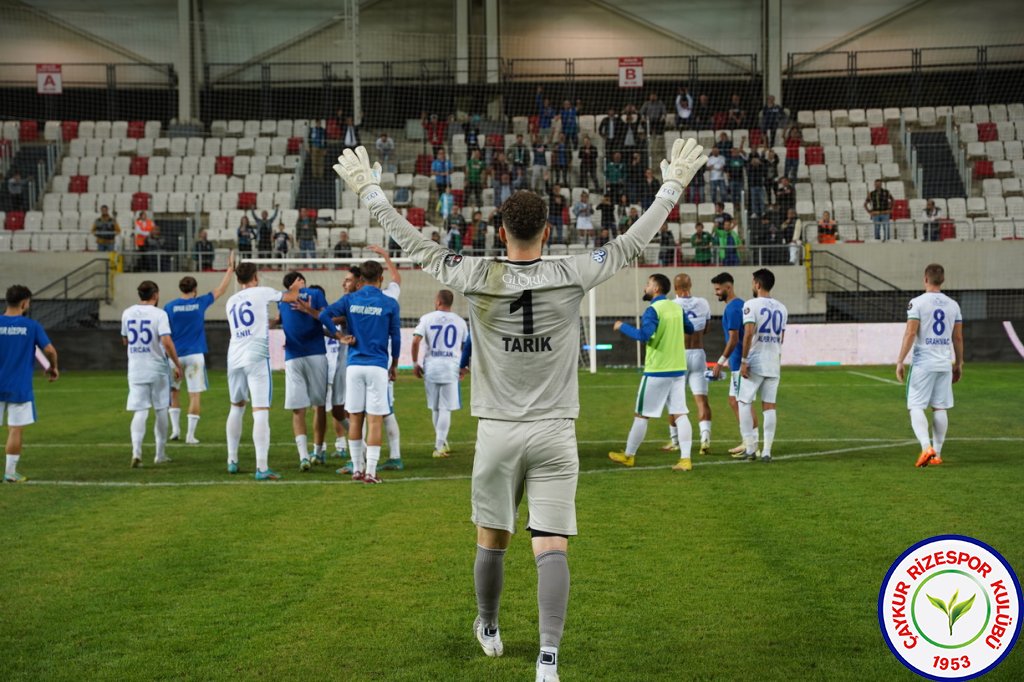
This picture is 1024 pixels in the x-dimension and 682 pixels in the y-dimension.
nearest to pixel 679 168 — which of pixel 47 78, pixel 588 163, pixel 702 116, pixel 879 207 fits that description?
pixel 879 207

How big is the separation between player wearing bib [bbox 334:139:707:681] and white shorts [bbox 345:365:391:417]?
18.2 feet

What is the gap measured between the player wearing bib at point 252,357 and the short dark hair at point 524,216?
6.42 m

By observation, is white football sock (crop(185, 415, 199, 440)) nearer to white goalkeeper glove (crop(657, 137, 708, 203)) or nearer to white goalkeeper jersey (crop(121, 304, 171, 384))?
white goalkeeper jersey (crop(121, 304, 171, 384))

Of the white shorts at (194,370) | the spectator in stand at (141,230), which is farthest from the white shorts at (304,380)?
the spectator in stand at (141,230)

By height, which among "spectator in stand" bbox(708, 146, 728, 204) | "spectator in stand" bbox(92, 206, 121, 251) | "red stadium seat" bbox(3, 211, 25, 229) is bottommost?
"spectator in stand" bbox(92, 206, 121, 251)

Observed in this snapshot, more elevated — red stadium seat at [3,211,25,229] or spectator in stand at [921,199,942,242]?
red stadium seat at [3,211,25,229]

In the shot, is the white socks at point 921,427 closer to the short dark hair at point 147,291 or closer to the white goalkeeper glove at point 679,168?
the white goalkeeper glove at point 679,168

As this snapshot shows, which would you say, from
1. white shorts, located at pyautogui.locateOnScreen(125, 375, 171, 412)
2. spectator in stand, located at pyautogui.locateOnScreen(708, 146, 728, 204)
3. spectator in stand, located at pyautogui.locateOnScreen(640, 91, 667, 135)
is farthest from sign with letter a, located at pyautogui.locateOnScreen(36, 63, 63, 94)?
white shorts, located at pyautogui.locateOnScreen(125, 375, 171, 412)

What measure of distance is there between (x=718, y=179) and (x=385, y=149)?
10.4m

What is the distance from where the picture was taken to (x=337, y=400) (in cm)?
1228

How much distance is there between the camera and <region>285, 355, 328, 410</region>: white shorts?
1131 cm

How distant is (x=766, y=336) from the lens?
11.9 metres

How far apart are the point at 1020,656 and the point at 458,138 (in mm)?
29299

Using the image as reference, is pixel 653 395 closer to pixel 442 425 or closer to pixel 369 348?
pixel 442 425
